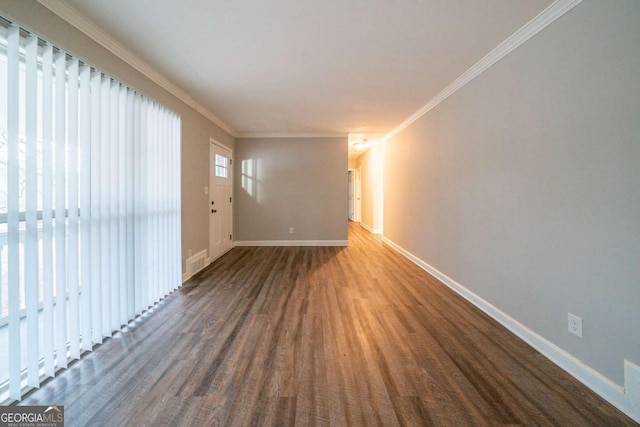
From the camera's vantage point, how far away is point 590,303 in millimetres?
1515

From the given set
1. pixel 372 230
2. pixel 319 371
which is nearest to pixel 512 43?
pixel 319 371

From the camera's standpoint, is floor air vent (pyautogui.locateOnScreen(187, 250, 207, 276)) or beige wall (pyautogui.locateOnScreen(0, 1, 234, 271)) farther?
floor air vent (pyautogui.locateOnScreen(187, 250, 207, 276))

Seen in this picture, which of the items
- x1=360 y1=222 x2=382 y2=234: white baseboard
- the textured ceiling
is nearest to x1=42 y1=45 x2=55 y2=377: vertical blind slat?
the textured ceiling

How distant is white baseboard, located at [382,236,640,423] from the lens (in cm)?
130

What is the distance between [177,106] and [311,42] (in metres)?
2.01

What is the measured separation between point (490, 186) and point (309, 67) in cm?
221

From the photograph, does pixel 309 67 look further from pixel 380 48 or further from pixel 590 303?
pixel 590 303

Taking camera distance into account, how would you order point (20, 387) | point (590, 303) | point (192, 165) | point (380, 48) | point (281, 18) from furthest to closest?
point (192, 165) < point (380, 48) < point (281, 18) < point (590, 303) < point (20, 387)

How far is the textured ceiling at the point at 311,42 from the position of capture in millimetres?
1762

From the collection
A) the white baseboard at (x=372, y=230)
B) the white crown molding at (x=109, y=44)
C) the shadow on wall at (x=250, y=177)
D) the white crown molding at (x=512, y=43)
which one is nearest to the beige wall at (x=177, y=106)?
the white crown molding at (x=109, y=44)

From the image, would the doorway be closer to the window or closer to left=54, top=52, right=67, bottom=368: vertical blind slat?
the window

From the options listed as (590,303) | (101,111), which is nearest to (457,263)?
(590,303)

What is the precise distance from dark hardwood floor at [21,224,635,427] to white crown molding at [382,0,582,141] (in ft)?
7.99

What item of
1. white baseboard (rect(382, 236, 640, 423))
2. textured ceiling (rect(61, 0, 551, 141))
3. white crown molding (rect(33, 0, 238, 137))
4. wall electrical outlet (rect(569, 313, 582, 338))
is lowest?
white baseboard (rect(382, 236, 640, 423))
